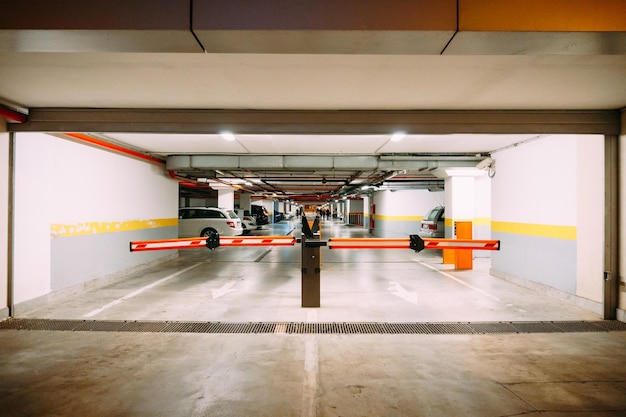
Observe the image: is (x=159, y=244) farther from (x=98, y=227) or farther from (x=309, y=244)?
(x=98, y=227)

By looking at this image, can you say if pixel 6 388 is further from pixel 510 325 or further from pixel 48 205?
pixel 510 325

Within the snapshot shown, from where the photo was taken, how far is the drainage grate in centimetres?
423

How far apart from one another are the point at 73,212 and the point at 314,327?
16.6ft

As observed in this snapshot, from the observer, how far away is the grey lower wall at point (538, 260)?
218 inches

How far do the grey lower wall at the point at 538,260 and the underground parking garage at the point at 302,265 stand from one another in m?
0.04

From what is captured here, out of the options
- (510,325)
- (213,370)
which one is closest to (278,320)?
(213,370)

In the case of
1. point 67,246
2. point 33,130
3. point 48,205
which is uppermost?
point 33,130

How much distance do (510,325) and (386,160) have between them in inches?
190

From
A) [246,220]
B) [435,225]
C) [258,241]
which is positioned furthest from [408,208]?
[258,241]

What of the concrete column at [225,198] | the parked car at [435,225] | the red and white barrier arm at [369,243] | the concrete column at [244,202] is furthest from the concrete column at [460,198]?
the concrete column at [244,202]

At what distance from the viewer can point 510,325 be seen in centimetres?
447

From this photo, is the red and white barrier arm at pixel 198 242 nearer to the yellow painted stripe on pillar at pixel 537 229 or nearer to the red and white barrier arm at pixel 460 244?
the red and white barrier arm at pixel 460 244

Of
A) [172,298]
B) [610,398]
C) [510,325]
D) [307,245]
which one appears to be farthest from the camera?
[172,298]

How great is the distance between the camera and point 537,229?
20.7ft
